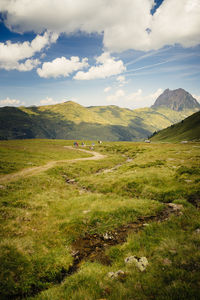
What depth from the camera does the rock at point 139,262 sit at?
687cm

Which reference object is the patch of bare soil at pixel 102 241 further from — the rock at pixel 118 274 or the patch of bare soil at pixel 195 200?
the patch of bare soil at pixel 195 200

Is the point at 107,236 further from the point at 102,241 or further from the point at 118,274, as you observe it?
the point at 118,274

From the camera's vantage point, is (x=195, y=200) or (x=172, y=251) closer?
(x=172, y=251)

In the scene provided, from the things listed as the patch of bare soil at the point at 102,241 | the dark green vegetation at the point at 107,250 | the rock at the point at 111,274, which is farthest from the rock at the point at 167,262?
the patch of bare soil at the point at 102,241

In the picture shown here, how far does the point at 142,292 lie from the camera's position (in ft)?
17.7

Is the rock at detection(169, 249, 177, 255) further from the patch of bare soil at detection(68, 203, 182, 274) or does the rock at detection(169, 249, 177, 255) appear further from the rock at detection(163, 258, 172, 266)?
the patch of bare soil at detection(68, 203, 182, 274)

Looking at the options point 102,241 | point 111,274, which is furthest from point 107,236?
point 111,274

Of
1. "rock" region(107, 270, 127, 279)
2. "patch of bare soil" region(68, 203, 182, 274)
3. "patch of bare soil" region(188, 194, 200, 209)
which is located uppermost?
"patch of bare soil" region(188, 194, 200, 209)

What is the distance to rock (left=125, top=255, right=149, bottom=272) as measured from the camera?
6.87m

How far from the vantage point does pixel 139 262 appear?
7.16 m

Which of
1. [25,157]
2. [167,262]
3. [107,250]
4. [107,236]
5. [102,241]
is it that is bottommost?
[102,241]

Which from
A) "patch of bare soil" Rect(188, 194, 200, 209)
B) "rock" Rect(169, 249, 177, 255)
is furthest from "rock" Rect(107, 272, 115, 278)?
"patch of bare soil" Rect(188, 194, 200, 209)

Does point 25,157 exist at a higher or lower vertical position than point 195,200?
higher

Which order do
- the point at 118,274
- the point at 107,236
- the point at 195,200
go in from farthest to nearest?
the point at 195,200, the point at 107,236, the point at 118,274
